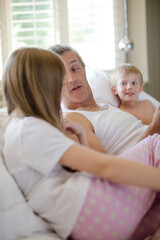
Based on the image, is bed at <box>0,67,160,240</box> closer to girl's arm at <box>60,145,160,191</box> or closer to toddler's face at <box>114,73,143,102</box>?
girl's arm at <box>60,145,160,191</box>

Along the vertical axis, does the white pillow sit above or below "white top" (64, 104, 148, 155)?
above

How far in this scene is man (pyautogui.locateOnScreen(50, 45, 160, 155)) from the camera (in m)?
1.44

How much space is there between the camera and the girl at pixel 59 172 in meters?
0.84

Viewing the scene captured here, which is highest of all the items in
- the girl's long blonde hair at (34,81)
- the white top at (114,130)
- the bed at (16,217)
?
the girl's long blonde hair at (34,81)

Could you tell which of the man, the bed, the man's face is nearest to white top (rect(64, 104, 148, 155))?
the man

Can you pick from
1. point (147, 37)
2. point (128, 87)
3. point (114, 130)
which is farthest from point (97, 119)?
point (147, 37)

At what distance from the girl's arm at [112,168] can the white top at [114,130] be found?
0.57m

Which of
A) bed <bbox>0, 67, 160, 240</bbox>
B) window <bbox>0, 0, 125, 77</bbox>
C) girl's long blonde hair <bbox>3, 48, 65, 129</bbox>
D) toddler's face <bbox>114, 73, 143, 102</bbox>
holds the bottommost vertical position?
bed <bbox>0, 67, 160, 240</bbox>

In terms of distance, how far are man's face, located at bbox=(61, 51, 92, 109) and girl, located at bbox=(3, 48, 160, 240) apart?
2.13 feet

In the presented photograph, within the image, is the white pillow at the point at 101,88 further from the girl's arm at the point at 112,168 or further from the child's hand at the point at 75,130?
the girl's arm at the point at 112,168

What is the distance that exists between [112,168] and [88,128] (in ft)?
1.95

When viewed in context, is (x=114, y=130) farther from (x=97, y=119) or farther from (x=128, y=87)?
(x=128, y=87)

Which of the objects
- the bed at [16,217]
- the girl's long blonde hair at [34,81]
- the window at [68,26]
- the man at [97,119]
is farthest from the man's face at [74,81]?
the window at [68,26]

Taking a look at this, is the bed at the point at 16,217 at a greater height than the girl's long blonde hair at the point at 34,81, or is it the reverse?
the girl's long blonde hair at the point at 34,81
